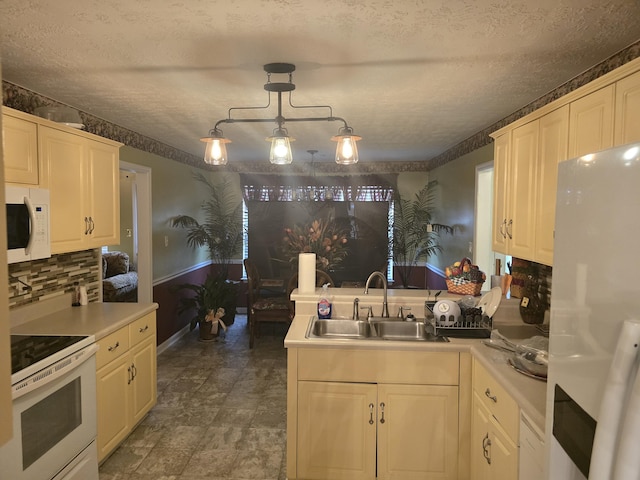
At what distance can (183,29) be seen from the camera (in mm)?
1867

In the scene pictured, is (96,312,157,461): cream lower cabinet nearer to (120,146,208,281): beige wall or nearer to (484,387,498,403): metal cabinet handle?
(120,146,208,281): beige wall

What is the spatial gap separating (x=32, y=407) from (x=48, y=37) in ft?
5.50

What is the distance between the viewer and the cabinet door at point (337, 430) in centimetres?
236

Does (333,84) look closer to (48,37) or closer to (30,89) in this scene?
(48,37)

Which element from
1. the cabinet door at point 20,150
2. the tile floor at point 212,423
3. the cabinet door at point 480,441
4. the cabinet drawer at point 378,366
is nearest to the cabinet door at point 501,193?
the cabinet drawer at point 378,366

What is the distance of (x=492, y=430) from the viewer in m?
1.97

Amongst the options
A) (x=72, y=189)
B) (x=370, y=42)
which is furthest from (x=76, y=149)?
(x=370, y=42)

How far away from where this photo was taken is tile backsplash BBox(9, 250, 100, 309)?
2.62 m

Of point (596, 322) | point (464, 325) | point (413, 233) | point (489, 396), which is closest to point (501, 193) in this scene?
point (464, 325)

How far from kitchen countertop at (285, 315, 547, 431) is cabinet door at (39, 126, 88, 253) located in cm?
153

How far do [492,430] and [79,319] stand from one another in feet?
8.21

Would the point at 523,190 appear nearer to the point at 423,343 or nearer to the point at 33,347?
the point at 423,343

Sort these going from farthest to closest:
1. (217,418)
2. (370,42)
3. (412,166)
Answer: (412,166), (217,418), (370,42)

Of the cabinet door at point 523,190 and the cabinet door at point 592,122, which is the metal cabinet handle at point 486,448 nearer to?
the cabinet door at point 523,190
